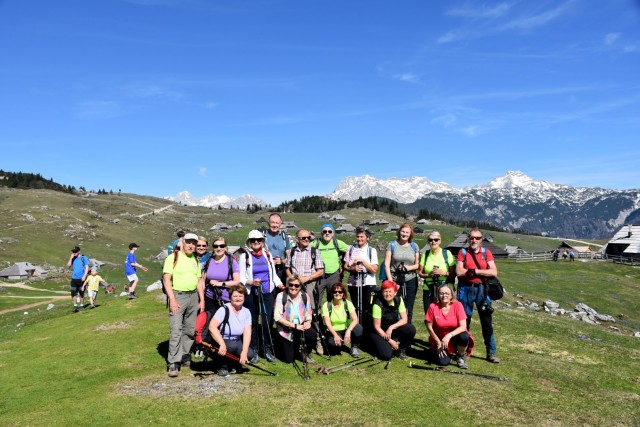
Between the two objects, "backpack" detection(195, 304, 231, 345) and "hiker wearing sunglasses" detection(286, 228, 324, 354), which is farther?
"hiker wearing sunglasses" detection(286, 228, 324, 354)

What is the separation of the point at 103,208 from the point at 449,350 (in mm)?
180442

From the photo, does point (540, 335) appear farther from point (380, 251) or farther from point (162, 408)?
point (380, 251)

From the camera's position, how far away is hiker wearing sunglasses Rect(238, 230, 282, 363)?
1167 centimetres

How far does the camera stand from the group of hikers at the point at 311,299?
438 inches

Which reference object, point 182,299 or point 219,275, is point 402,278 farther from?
point 182,299

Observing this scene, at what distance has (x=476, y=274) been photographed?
11703mm

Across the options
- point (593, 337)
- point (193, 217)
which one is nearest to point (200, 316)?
point (593, 337)

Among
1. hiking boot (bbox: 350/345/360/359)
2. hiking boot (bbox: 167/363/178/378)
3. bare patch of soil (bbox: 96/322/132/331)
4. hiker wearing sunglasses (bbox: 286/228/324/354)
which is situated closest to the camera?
hiking boot (bbox: 167/363/178/378)

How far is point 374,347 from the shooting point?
1208cm

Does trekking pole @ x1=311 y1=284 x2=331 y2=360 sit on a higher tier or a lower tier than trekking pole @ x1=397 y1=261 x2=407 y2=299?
lower

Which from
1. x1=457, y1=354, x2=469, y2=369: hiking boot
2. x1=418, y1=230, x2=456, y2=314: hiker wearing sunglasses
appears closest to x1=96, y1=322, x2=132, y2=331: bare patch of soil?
x1=418, y1=230, x2=456, y2=314: hiker wearing sunglasses

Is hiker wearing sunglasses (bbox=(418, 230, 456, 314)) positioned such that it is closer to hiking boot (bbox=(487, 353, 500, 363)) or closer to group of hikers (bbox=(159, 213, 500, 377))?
group of hikers (bbox=(159, 213, 500, 377))

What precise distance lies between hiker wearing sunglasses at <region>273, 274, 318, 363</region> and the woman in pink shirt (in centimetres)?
337

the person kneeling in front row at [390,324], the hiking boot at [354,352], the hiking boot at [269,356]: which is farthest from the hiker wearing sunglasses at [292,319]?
the person kneeling in front row at [390,324]
